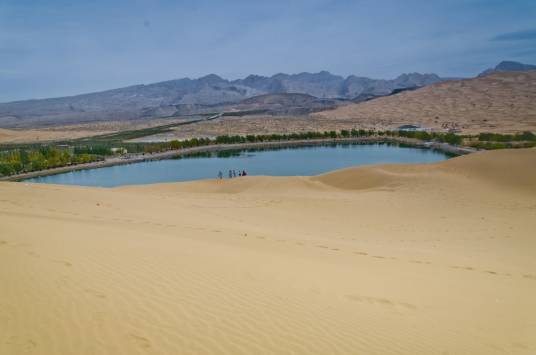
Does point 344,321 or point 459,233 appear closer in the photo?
point 344,321

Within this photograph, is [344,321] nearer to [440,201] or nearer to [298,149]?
[440,201]

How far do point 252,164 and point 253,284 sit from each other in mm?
53534

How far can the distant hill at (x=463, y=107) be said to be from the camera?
343 ft

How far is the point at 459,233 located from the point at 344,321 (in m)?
10.3

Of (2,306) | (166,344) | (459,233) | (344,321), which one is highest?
(2,306)

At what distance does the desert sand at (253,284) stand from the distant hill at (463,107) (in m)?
86.6

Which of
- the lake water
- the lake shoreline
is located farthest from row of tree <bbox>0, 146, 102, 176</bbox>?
the lake water

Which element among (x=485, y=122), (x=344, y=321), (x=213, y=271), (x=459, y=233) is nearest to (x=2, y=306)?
(x=213, y=271)

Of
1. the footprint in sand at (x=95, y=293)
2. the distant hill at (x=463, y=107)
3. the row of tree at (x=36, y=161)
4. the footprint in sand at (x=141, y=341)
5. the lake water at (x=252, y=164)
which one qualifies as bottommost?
the lake water at (x=252, y=164)

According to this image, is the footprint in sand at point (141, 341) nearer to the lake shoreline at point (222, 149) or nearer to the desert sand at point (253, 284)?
the desert sand at point (253, 284)

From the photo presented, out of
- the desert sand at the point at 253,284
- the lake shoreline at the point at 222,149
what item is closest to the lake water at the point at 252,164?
the lake shoreline at the point at 222,149

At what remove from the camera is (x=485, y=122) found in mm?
103438

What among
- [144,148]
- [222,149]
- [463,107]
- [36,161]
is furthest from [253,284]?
[463,107]

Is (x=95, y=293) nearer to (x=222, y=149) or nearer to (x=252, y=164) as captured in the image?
(x=252, y=164)
